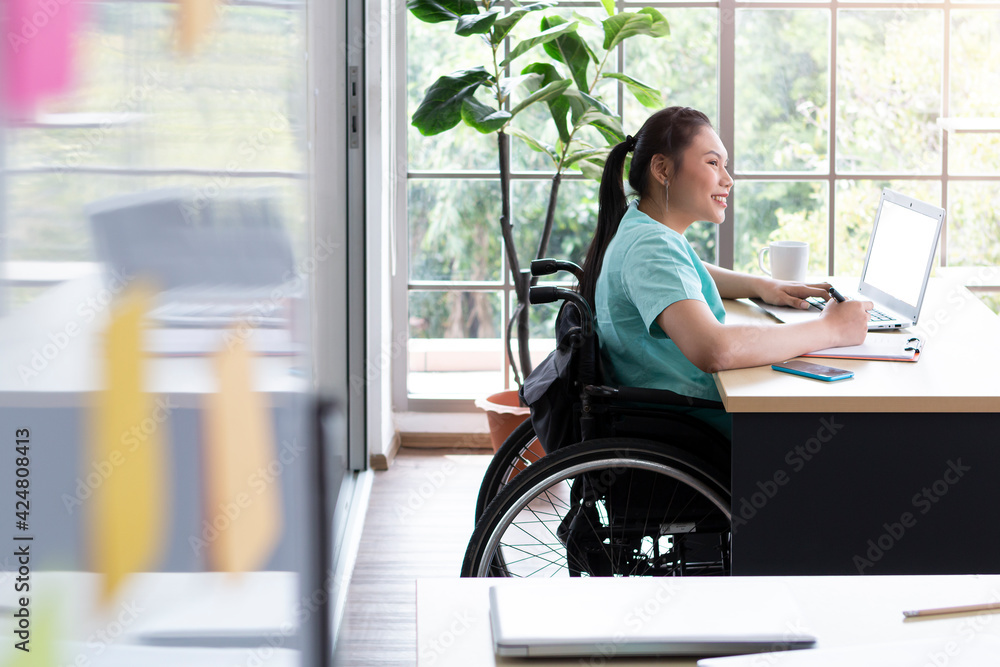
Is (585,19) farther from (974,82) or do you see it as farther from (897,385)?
(897,385)

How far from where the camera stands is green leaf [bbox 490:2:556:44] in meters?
3.06

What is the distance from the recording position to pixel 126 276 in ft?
2.27

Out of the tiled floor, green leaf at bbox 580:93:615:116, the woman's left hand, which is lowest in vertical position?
the tiled floor

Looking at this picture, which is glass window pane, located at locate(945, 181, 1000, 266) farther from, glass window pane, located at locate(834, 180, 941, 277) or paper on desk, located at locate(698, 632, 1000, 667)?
paper on desk, located at locate(698, 632, 1000, 667)

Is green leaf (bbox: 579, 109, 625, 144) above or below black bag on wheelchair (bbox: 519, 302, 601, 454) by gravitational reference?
above

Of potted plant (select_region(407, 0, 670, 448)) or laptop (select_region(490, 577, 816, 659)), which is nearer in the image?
laptop (select_region(490, 577, 816, 659))

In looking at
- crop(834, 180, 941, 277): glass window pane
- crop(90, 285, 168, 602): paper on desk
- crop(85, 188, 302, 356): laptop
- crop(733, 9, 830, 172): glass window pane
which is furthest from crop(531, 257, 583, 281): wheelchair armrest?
crop(834, 180, 941, 277): glass window pane

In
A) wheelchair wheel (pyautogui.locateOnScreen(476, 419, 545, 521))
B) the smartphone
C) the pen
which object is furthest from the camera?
wheelchair wheel (pyautogui.locateOnScreen(476, 419, 545, 521))

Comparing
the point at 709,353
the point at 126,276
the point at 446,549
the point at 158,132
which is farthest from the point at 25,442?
the point at 446,549

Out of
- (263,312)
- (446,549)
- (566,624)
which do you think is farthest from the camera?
(446,549)

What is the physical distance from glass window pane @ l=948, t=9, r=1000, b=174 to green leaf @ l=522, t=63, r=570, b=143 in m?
1.52

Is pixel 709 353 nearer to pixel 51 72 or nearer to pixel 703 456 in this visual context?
pixel 703 456

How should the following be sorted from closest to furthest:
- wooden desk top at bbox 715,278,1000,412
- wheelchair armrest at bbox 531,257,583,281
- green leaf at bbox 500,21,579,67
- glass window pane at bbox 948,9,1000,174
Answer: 1. wooden desk top at bbox 715,278,1000,412
2. wheelchair armrest at bbox 531,257,583,281
3. green leaf at bbox 500,21,579,67
4. glass window pane at bbox 948,9,1000,174

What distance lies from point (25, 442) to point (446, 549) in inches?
94.1
